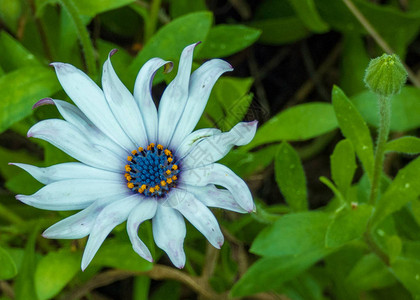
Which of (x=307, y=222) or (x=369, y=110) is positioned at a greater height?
(x=369, y=110)

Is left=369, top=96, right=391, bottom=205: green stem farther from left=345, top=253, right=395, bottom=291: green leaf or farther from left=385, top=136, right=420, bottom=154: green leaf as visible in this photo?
left=345, top=253, right=395, bottom=291: green leaf

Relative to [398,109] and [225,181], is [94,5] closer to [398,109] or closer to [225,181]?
[225,181]

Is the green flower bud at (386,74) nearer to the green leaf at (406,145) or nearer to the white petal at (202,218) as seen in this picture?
the green leaf at (406,145)

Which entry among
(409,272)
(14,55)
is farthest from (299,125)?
(14,55)

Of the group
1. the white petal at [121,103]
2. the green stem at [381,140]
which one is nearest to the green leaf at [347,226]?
the green stem at [381,140]

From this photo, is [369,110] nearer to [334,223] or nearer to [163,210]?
[334,223]

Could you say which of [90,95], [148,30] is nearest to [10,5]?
[148,30]
